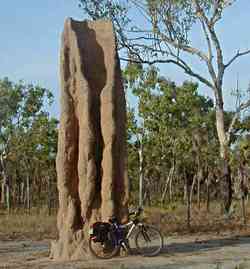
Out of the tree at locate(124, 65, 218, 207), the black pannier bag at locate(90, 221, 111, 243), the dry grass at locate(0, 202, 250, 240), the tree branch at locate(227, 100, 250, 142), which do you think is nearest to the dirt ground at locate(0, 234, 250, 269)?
the black pannier bag at locate(90, 221, 111, 243)

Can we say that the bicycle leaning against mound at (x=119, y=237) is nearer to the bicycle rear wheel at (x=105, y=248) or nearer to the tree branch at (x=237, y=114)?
the bicycle rear wheel at (x=105, y=248)

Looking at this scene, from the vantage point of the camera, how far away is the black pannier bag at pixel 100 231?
13.5 m

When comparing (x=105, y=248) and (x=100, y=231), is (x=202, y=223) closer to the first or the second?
(x=105, y=248)

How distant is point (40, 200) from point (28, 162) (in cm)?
533

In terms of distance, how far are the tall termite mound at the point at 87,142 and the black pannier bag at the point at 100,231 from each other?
480 mm

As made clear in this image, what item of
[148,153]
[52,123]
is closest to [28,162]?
[52,123]

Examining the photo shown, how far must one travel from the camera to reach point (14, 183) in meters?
48.2

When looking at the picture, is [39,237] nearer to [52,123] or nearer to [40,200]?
[52,123]

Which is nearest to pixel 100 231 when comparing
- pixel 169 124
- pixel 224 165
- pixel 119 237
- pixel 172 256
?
pixel 119 237

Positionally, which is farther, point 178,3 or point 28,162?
point 28,162

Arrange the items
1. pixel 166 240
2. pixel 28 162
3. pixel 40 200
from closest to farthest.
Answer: pixel 166 240
pixel 28 162
pixel 40 200

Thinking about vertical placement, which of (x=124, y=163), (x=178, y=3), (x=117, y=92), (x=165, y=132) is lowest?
(x=124, y=163)

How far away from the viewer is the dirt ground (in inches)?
500

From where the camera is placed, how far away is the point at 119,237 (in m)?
13.9
